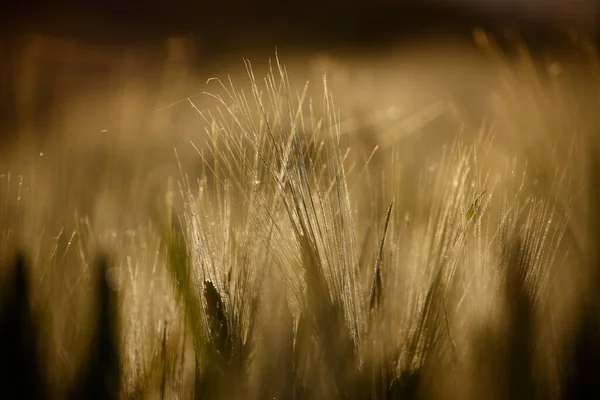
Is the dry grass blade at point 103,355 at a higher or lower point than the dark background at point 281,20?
lower

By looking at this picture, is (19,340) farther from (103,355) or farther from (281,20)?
(281,20)

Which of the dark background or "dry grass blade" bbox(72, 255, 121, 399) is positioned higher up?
the dark background

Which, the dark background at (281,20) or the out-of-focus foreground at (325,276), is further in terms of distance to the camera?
the dark background at (281,20)

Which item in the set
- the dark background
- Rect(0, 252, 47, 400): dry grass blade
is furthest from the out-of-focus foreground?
the dark background

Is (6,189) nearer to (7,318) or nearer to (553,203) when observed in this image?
(7,318)

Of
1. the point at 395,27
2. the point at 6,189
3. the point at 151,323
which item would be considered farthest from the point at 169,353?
the point at 395,27

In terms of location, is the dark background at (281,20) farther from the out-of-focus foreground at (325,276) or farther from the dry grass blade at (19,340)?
the dry grass blade at (19,340)

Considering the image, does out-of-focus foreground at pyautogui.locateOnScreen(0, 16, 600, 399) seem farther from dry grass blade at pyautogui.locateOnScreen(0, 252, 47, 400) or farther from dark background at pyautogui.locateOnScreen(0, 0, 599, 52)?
dark background at pyautogui.locateOnScreen(0, 0, 599, 52)

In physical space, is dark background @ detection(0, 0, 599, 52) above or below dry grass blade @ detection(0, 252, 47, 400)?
above

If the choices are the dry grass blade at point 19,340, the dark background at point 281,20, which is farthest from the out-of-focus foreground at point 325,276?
the dark background at point 281,20

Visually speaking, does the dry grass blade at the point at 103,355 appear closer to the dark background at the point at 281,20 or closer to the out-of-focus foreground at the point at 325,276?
the out-of-focus foreground at the point at 325,276

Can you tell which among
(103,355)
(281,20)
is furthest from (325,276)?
(281,20)

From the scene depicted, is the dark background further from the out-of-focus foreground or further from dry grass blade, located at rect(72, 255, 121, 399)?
dry grass blade, located at rect(72, 255, 121, 399)

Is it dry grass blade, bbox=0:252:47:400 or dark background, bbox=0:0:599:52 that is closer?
dry grass blade, bbox=0:252:47:400
